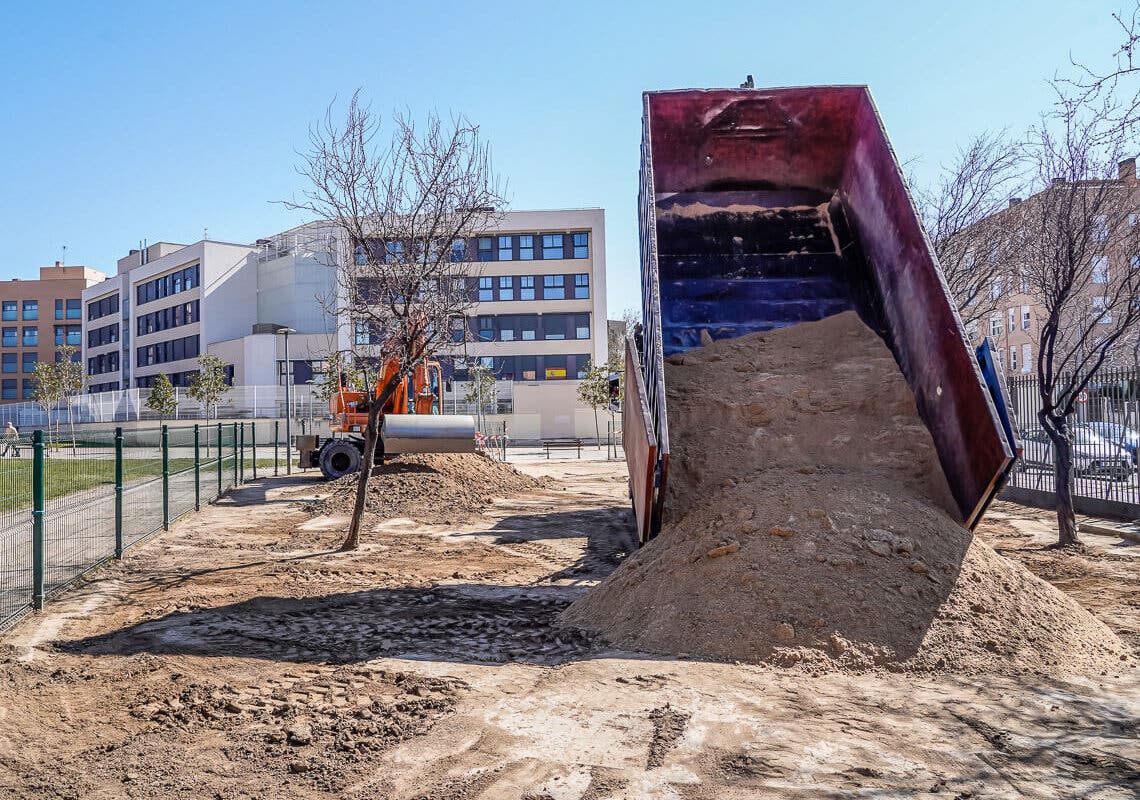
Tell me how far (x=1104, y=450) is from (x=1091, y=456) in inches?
10.5

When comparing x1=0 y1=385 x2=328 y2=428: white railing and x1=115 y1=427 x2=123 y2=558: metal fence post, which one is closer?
x1=115 y1=427 x2=123 y2=558: metal fence post

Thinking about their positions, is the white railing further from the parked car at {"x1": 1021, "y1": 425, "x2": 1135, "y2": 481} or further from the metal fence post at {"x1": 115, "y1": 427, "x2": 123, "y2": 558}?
the parked car at {"x1": 1021, "y1": 425, "x2": 1135, "y2": 481}

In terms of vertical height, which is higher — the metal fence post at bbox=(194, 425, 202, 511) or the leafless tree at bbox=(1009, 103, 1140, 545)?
the leafless tree at bbox=(1009, 103, 1140, 545)

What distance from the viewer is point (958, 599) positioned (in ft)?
18.6

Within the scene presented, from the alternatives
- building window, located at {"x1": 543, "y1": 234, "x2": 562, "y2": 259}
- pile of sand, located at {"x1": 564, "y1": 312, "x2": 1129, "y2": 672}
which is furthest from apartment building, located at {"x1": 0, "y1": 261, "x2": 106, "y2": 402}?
pile of sand, located at {"x1": 564, "y1": 312, "x2": 1129, "y2": 672}

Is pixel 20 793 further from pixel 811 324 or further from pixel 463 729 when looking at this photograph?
pixel 811 324

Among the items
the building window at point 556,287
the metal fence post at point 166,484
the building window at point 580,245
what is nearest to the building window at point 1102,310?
the metal fence post at point 166,484

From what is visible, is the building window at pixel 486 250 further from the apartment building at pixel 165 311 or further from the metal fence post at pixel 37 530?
the metal fence post at pixel 37 530

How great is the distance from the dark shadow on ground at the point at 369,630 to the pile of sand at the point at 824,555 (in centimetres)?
48

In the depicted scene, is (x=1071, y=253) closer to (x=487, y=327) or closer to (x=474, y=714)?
(x=474, y=714)

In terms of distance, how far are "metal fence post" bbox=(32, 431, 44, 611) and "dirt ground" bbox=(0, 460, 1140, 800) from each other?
0.19 metres

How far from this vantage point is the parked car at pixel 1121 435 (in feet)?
42.6

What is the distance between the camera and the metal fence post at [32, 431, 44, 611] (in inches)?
282

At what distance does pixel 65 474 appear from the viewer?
8.58 m
